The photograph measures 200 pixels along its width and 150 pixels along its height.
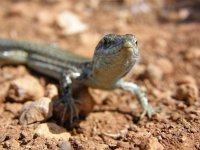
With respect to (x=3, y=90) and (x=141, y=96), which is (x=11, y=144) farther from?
(x=141, y=96)

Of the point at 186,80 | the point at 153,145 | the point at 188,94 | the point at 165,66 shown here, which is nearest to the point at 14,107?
the point at 153,145

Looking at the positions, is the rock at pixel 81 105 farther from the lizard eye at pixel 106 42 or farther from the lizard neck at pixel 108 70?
the lizard eye at pixel 106 42

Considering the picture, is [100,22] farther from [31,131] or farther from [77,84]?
[31,131]

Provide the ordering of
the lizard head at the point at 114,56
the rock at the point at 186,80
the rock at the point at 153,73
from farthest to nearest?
1. the rock at the point at 153,73
2. the rock at the point at 186,80
3. the lizard head at the point at 114,56

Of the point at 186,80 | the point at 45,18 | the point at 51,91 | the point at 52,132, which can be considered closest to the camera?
the point at 52,132

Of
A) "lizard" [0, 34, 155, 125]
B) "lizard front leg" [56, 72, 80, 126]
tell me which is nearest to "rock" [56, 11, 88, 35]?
"lizard" [0, 34, 155, 125]

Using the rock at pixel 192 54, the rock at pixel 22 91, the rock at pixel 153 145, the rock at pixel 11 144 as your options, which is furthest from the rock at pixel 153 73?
the rock at pixel 11 144

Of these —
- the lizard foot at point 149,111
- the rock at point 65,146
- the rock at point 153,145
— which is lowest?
the rock at point 65,146
